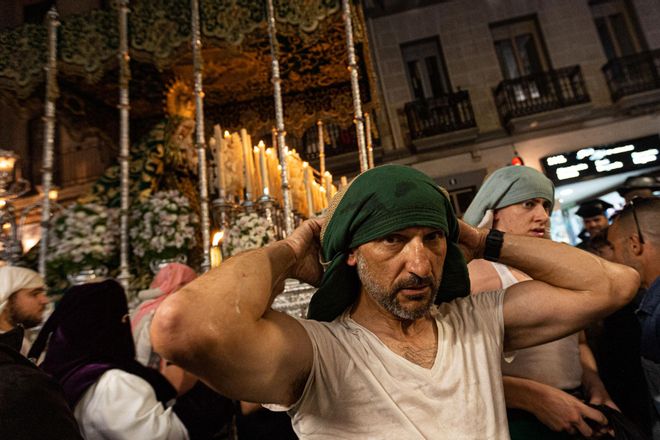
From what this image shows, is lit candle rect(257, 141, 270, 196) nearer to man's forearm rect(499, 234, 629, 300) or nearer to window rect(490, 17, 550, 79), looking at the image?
man's forearm rect(499, 234, 629, 300)

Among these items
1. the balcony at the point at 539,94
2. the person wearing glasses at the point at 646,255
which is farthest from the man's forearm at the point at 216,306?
the balcony at the point at 539,94

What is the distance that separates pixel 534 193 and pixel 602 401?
3.23ft

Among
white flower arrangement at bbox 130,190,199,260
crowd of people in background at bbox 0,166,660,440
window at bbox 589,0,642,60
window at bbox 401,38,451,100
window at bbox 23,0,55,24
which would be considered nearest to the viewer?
crowd of people in background at bbox 0,166,660,440

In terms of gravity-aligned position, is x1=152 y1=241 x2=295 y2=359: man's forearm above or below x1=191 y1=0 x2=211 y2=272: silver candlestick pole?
below

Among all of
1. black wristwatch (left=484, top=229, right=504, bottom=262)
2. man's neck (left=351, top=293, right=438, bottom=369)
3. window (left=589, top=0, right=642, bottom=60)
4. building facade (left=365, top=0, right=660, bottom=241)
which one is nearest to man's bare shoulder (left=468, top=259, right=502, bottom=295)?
black wristwatch (left=484, top=229, right=504, bottom=262)

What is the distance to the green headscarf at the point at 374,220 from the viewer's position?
1162 millimetres

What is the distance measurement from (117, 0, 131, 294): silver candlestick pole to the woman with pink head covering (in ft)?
1.23

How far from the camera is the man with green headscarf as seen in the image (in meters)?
0.98

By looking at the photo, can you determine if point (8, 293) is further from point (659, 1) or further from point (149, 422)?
point (659, 1)

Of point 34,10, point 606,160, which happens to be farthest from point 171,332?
point 606,160

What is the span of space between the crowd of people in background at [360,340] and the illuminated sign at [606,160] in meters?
9.93

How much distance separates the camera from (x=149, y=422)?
70.2 inches

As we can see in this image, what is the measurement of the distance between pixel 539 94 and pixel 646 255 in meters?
11.5

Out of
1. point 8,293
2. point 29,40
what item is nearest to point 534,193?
point 8,293
